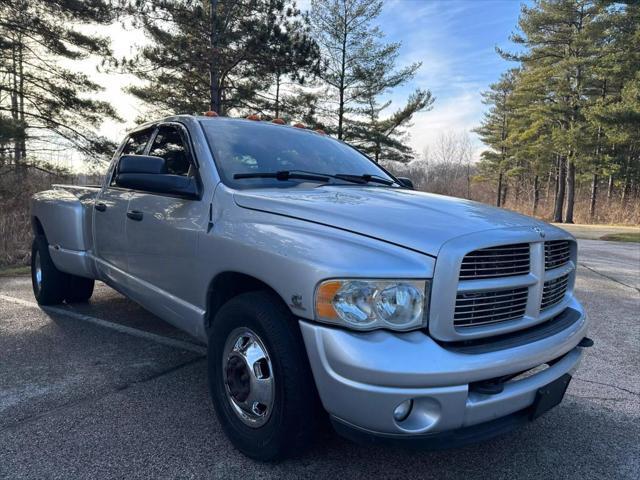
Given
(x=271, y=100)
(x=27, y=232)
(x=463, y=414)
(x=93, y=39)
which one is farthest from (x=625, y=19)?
(x=463, y=414)

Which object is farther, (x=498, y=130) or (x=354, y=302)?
(x=498, y=130)

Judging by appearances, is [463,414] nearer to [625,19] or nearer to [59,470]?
[59,470]

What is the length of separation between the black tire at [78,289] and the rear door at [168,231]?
81.7 inches

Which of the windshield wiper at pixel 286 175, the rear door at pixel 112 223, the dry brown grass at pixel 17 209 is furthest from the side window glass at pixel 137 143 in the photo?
the dry brown grass at pixel 17 209

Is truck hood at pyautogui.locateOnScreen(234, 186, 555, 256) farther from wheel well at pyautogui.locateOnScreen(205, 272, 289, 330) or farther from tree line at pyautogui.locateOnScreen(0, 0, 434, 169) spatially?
tree line at pyautogui.locateOnScreen(0, 0, 434, 169)

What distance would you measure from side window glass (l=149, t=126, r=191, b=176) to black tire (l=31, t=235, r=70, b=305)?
6.70ft

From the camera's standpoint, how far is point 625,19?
27.2m

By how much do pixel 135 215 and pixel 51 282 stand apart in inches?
91.3

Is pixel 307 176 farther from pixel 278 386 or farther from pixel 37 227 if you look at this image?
pixel 37 227

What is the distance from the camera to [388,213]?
230 cm

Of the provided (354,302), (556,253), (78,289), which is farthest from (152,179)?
(78,289)

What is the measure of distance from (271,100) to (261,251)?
62.8ft

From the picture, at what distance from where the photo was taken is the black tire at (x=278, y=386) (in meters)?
2.05

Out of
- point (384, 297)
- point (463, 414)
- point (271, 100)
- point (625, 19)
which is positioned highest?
point (625, 19)
